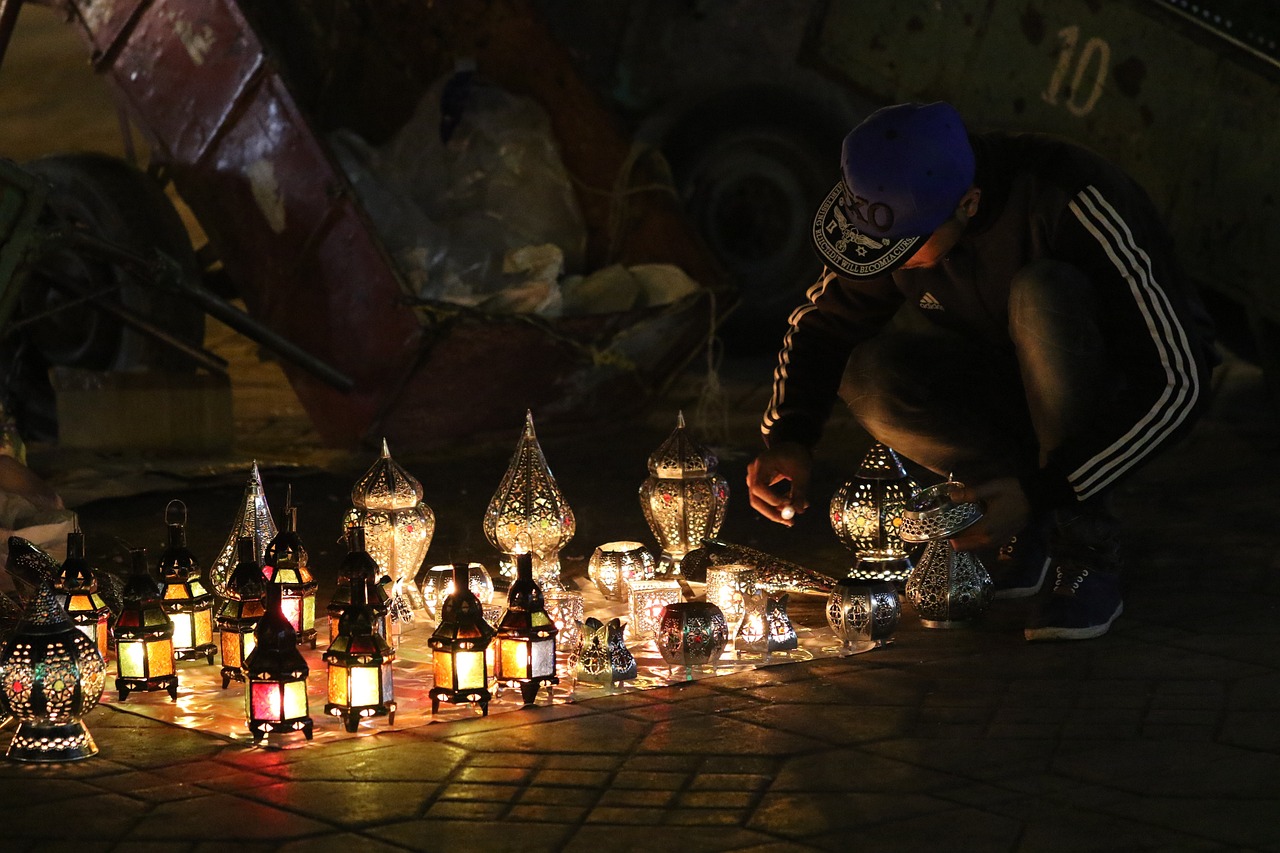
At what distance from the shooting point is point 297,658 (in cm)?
314

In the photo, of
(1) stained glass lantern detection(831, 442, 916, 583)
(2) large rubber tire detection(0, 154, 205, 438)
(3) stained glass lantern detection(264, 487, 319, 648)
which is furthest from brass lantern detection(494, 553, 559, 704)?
(2) large rubber tire detection(0, 154, 205, 438)

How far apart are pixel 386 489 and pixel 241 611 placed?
657mm

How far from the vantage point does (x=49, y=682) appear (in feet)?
9.78

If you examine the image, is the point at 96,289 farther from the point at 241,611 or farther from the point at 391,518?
the point at 241,611

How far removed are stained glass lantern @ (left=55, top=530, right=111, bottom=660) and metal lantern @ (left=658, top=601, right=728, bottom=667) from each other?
116 centimetres

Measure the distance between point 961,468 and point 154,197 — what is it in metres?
3.96

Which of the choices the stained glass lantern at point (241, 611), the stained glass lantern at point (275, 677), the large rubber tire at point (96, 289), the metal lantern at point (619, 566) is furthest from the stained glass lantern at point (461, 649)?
the large rubber tire at point (96, 289)

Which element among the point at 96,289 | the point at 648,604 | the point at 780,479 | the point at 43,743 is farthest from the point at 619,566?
the point at 96,289

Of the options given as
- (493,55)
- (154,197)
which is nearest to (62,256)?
(154,197)

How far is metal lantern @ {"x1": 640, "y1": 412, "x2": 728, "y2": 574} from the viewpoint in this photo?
4.38 meters

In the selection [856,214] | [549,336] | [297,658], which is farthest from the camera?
[549,336]

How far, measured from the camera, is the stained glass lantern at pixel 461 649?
3.29 meters

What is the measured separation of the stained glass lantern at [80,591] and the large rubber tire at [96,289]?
3.25 m

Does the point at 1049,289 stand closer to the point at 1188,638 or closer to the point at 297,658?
the point at 1188,638
